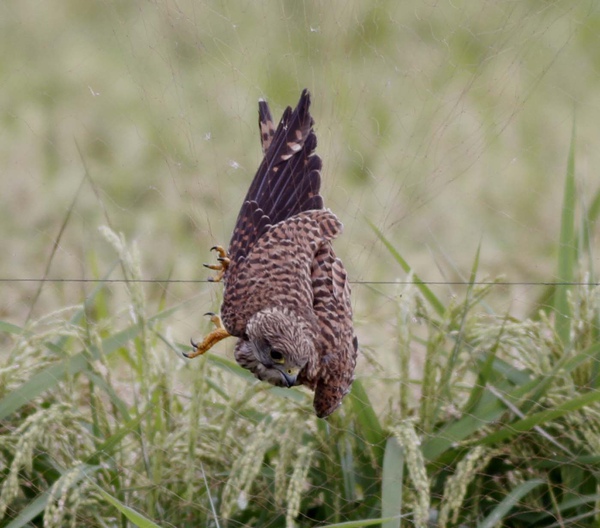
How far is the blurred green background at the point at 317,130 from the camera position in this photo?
8.23ft

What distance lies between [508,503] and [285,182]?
89 cm

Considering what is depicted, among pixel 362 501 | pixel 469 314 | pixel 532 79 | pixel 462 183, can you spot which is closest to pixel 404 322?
pixel 469 314

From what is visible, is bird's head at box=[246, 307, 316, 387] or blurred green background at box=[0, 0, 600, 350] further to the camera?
blurred green background at box=[0, 0, 600, 350]

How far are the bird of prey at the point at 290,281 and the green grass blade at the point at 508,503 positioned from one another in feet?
1.94

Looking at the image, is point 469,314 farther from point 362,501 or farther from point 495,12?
point 495,12

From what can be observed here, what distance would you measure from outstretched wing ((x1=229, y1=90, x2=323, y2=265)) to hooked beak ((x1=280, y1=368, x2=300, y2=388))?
0.27 metres

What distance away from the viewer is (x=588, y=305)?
242 cm

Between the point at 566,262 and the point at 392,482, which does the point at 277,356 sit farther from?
the point at 566,262

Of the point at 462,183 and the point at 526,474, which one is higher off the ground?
the point at 462,183

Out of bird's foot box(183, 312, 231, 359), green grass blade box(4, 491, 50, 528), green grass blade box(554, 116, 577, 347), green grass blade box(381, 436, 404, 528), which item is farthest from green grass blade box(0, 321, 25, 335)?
green grass blade box(554, 116, 577, 347)

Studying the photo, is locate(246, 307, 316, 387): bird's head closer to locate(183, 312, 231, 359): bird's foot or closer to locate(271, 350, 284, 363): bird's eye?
locate(271, 350, 284, 363): bird's eye

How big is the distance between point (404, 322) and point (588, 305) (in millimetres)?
460

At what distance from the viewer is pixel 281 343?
1700 millimetres

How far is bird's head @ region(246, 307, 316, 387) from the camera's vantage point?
1718 mm
